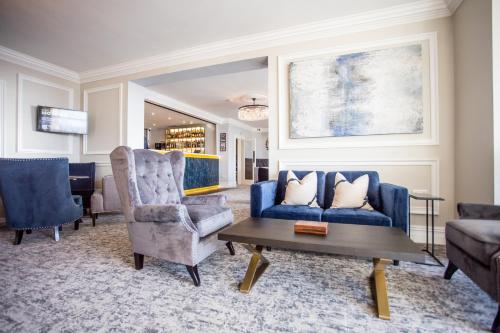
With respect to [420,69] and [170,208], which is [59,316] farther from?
[420,69]

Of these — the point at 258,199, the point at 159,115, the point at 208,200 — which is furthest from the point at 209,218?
the point at 159,115

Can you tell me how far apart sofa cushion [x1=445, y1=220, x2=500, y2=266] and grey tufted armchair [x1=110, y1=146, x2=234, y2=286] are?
1701mm

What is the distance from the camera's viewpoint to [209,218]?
1917mm

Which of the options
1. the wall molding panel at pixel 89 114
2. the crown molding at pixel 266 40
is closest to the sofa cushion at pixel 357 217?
the crown molding at pixel 266 40

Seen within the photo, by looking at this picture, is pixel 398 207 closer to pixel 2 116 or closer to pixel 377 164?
pixel 377 164

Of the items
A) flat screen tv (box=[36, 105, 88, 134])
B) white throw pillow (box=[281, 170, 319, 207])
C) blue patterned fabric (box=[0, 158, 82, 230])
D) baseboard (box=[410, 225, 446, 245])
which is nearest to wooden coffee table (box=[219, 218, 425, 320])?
white throw pillow (box=[281, 170, 319, 207])

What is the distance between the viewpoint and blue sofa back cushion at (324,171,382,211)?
→ 2.49m

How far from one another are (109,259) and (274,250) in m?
1.59

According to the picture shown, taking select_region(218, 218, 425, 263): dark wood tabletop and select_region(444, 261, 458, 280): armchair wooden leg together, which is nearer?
select_region(218, 218, 425, 263): dark wood tabletop

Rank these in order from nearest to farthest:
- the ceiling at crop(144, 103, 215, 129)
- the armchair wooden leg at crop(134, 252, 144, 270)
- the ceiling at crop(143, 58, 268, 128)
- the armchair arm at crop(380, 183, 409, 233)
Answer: the armchair wooden leg at crop(134, 252, 144, 270)
the armchair arm at crop(380, 183, 409, 233)
the ceiling at crop(143, 58, 268, 128)
the ceiling at crop(144, 103, 215, 129)

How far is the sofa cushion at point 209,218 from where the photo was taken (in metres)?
1.82

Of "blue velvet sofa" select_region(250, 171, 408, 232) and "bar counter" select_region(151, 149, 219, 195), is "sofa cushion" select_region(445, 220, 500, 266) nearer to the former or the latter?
"blue velvet sofa" select_region(250, 171, 408, 232)

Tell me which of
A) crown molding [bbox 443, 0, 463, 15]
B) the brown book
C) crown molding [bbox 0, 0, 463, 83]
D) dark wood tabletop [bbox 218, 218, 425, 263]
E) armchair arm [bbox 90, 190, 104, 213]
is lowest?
armchair arm [bbox 90, 190, 104, 213]

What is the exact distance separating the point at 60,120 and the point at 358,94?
5069 mm
